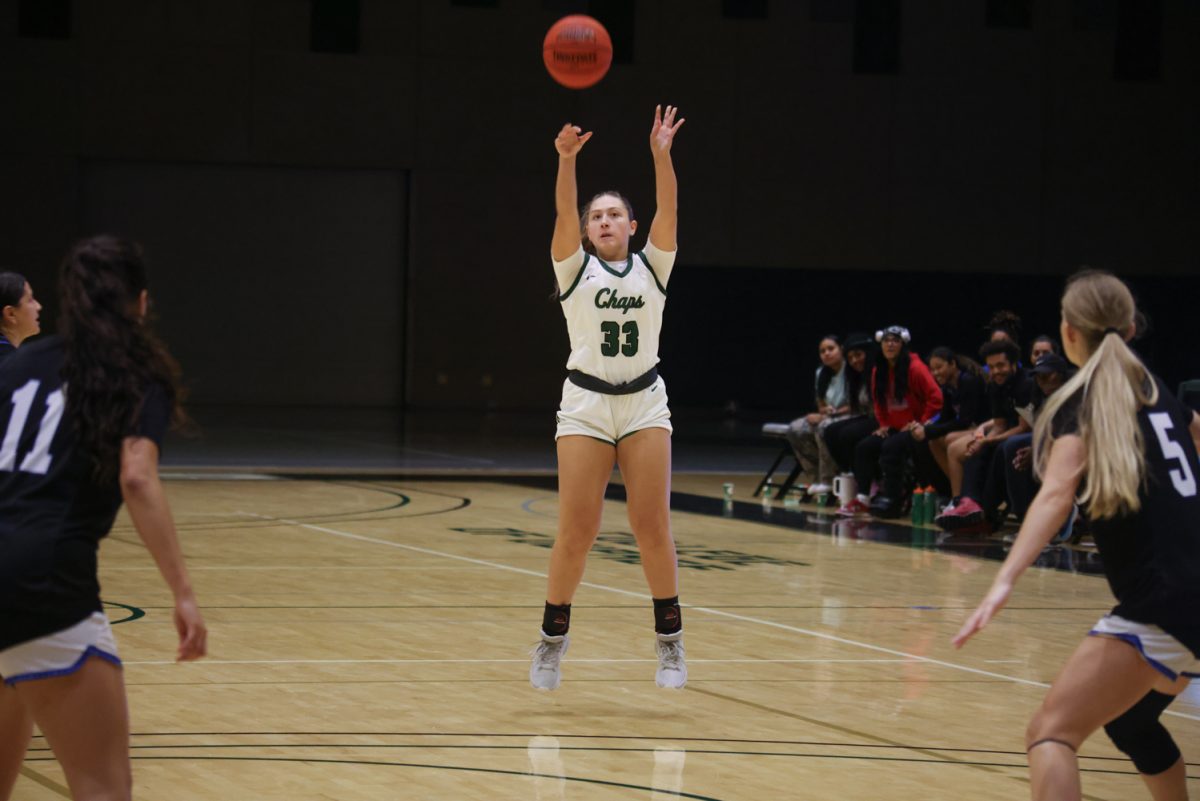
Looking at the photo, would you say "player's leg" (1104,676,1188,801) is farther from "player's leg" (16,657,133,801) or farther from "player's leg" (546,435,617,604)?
"player's leg" (546,435,617,604)

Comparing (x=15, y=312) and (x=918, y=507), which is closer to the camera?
(x=15, y=312)

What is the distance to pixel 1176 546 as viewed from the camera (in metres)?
3.60

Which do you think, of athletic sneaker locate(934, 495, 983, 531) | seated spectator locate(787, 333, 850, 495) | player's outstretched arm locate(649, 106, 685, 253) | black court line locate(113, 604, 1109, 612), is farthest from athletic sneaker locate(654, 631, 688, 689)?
seated spectator locate(787, 333, 850, 495)

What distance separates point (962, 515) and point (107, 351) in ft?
30.1

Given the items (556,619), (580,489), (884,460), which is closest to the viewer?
(580,489)

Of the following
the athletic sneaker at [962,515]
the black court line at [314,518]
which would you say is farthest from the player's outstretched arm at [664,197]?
the athletic sneaker at [962,515]

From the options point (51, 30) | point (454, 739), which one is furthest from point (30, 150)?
point (454, 739)

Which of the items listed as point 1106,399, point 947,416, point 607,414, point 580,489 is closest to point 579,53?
point 607,414

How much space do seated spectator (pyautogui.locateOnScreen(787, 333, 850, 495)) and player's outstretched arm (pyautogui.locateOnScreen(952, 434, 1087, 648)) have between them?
9.46 metres

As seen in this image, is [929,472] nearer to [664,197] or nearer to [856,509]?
[856,509]

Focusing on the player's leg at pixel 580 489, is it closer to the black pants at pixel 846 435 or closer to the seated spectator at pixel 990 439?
the seated spectator at pixel 990 439

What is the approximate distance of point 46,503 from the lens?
3.21 metres

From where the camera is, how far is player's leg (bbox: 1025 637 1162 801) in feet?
11.6

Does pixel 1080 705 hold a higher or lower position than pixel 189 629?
lower
